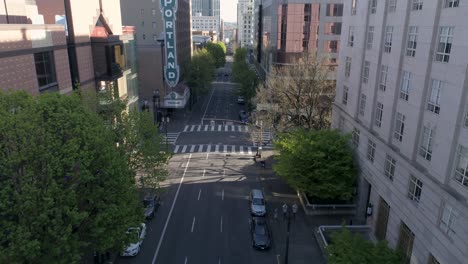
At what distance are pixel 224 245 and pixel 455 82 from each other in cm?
1964

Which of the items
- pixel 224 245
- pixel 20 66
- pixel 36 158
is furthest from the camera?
pixel 224 245

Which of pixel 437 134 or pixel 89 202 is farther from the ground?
pixel 437 134

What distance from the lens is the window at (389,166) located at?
2636 centimetres

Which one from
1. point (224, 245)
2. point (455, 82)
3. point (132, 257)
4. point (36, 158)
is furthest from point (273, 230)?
point (36, 158)

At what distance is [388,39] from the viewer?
2780cm

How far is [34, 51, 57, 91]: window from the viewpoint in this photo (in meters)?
27.2

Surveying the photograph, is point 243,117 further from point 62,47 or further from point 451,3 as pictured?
point 451,3

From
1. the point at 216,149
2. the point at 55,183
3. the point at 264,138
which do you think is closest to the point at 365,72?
the point at 216,149

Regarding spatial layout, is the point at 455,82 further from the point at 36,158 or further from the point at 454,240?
the point at 36,158

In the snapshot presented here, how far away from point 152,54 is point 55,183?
5524 centimetres

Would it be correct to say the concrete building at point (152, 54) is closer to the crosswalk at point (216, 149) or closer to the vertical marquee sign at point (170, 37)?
the vertical marquee sign at point (170, 37)

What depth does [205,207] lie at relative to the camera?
3422 centimetres

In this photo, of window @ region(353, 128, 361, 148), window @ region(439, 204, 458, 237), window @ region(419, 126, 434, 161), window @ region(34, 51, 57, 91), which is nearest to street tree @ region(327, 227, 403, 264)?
window @ region(439, 204, 458, 237)

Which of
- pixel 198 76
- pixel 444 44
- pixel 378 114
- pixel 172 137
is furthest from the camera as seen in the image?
pixel 198 76
